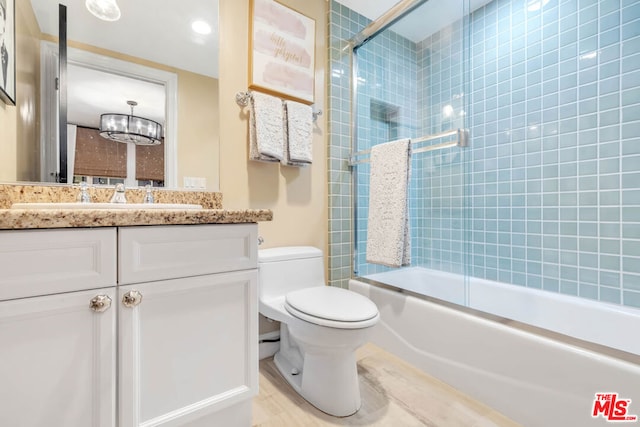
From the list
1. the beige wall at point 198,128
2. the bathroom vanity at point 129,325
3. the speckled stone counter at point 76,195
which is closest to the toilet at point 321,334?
the bathroom vanity at point 129,325

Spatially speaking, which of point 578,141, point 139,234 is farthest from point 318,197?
point 578,141

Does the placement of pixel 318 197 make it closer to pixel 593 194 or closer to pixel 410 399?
pixel 410 399

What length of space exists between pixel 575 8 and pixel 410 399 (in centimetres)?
233

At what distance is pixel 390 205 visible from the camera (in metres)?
1.66

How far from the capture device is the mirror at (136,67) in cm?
112

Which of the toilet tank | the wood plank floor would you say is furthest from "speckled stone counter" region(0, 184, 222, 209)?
the wood plank floor

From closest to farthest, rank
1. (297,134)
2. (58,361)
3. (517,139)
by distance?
(58,361), (297,134), (517,139)

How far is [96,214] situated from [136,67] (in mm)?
987

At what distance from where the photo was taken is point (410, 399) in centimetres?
129

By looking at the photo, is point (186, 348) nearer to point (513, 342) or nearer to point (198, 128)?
point (198, 128)

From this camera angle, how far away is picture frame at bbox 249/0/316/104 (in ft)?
5.36

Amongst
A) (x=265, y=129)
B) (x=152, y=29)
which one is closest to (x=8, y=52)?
(x=152, y=29)
